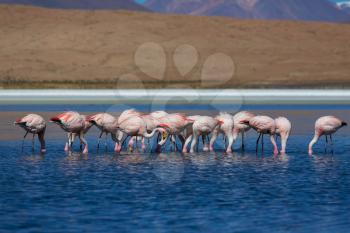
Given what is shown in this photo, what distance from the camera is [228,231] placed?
11.0 metres

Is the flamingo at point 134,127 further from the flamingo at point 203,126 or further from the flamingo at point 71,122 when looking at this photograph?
the flamingo at point 71,122

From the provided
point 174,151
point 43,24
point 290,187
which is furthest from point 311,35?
point 290,187

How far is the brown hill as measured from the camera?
80.3 m

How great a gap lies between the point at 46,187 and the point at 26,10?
9383 cm

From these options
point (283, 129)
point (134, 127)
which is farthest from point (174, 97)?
point (134, 127)

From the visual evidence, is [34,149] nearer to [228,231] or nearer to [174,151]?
[174,151]

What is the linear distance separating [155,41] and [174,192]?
262 feet

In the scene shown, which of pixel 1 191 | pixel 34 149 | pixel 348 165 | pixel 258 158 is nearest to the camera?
pixel 1 191

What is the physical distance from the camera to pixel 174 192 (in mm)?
14203

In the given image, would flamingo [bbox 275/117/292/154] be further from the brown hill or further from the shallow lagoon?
the brown hill

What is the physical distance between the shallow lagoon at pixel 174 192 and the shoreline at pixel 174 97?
28289 millimetres

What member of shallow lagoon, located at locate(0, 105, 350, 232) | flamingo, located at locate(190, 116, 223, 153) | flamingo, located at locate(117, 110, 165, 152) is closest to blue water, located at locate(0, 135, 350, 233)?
shallow lagoon, located at locate(0, 105, 350, 232)

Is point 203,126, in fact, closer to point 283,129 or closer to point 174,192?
point 283,129

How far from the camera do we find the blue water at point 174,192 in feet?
37.8
